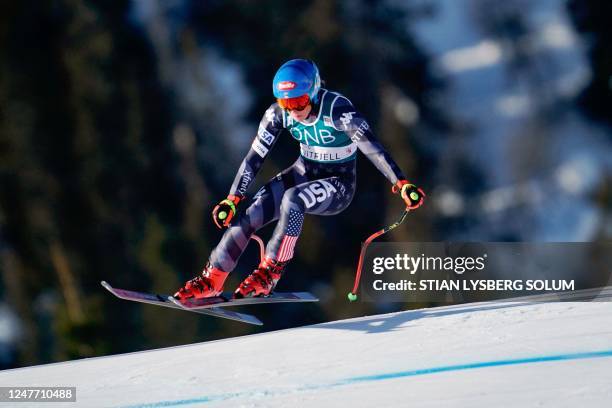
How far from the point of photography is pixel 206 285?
5.16 metres

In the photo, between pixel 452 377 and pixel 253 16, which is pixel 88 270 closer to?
pixel 253 16

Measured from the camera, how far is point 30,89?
10102 millimetres

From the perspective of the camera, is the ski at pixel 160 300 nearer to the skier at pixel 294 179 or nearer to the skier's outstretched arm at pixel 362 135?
the skier at pixel 294 179

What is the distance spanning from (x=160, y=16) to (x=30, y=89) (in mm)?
1952

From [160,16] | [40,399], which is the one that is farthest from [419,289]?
[160,16]

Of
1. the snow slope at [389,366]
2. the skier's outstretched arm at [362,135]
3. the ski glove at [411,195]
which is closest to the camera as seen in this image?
the snow slope at [389,366]

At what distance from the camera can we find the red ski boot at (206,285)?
16.7ft

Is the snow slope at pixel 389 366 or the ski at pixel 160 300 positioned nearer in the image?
the snow slope at pixel 389 366

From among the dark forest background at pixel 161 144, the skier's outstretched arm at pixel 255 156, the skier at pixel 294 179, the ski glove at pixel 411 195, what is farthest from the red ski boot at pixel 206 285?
the dark forest background at pixel 161 144

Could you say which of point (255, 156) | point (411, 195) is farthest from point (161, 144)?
point (411, 195)

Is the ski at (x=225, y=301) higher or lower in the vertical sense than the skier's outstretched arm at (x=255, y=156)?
lower

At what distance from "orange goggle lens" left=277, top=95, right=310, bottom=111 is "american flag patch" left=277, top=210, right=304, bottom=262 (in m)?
0.66

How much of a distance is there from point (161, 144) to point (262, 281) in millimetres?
5072

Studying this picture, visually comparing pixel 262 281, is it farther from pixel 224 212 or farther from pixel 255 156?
pixel 255 156
